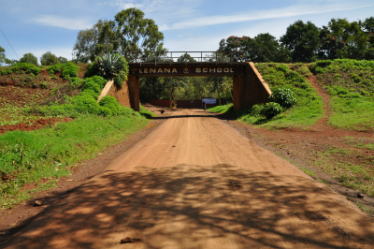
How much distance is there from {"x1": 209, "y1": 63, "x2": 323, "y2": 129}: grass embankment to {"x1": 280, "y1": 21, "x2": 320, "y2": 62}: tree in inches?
1650

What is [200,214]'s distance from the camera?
4.45 metres

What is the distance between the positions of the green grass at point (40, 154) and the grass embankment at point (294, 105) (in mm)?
10642

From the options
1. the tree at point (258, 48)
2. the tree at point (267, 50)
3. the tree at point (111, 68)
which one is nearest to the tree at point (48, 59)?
the tree at point (258, 48)

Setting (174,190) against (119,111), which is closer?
(174,190)

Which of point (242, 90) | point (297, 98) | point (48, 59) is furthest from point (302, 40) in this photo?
point (48, 59)

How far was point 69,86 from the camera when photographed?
23.1 m

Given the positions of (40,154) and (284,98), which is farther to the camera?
(284,98)

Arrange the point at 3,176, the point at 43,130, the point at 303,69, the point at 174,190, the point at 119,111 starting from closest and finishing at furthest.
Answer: the point at 174,190 → the point at 3,176 → the point at 43,130 → the point at 119,111 → the point at 303,69

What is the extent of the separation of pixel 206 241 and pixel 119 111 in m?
19.0

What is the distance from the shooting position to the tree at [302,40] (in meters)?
65.1

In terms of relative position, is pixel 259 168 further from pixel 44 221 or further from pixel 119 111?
pixel 119 111

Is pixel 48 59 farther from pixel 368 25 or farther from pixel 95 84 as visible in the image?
pixel 368 25

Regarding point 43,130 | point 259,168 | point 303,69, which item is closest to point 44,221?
point 259,168

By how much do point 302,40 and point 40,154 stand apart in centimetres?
6864
